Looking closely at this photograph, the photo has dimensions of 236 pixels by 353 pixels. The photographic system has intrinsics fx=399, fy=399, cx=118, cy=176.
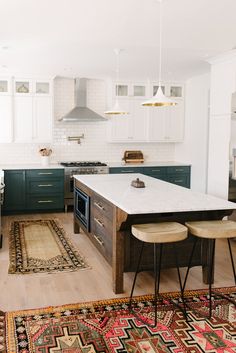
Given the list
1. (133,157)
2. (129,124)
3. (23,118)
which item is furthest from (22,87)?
(133,157)

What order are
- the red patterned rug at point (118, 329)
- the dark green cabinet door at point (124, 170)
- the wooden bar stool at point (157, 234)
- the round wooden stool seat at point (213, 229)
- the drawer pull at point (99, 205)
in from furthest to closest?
the dark green cabinet door at point (124, 170) < the drawer pull at point (99, 205) < the round wooden stool seat at point (213, 229) < the wooden bar stool at point (157, 234) < the red patterned rug at point (118, 329)

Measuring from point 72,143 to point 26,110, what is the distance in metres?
1.17

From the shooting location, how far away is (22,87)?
741cm

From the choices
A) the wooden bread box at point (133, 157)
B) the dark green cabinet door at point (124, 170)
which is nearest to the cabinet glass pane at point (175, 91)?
the wooden bread box at point (133, 157)

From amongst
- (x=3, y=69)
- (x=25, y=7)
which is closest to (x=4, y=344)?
(x=25, y=7)

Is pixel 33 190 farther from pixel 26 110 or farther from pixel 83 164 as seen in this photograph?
pixel 26 110

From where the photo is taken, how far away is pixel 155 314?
10.4 feet

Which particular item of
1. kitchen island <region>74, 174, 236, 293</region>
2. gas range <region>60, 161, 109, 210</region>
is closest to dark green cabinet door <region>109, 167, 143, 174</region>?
gas range <region>60, 161, 109, 210</region>

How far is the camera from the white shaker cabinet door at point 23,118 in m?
7.40

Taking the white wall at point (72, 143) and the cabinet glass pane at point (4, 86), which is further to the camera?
the white wall at point (72, 143)

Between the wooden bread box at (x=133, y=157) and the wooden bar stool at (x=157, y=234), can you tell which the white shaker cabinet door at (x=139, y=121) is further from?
the wooden bar stool at (x=157, y=234)

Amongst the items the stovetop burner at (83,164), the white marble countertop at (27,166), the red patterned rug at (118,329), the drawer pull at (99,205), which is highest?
the stovetop burner at (83,164)

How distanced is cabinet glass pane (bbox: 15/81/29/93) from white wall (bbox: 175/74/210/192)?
128 inches

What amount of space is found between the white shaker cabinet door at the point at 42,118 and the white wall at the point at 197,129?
2829mm
